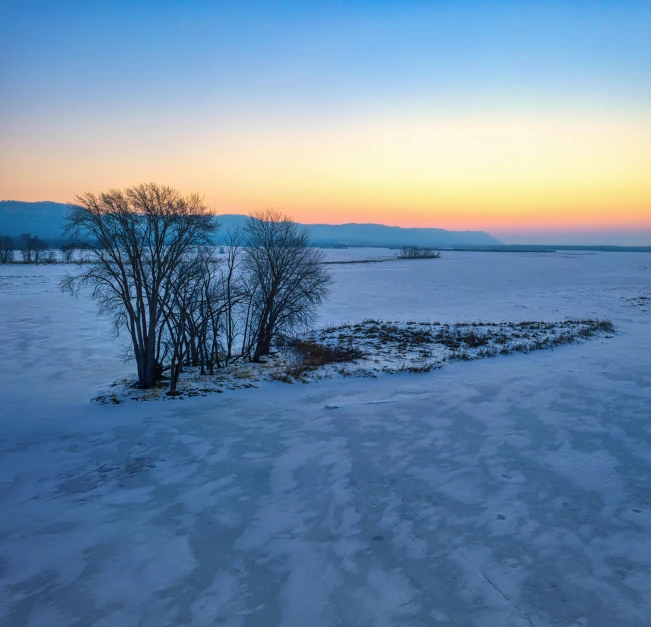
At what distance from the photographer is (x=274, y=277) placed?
18.3 m

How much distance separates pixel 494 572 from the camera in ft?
17.3

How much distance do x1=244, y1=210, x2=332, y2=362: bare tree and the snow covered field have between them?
515 centimetres

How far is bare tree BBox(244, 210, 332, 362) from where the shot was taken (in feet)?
59.7

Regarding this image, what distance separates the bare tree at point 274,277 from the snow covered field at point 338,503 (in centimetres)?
515

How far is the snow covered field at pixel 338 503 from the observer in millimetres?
4922

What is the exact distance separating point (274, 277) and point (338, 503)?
12591mm

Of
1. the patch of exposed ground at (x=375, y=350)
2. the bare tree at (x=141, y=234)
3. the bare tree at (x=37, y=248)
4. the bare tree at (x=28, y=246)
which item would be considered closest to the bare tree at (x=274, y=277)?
the patch of exposed ground at (x=375, y=350)

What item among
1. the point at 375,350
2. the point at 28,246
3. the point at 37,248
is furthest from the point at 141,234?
the point at 37,248

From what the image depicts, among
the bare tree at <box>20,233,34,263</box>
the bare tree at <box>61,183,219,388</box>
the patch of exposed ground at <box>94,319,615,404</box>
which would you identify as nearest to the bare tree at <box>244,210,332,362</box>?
the patch of exposed ground at <box>94,319,615,404</box>

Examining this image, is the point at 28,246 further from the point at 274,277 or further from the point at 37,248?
the point at 274,277

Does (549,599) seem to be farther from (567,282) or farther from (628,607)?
(567,282)

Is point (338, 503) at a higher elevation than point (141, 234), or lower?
lower

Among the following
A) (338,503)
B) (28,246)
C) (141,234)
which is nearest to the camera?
(338,503)

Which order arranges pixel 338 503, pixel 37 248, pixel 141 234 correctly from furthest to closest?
pixel 37 248
pixel 141 234
pixel 338 503
